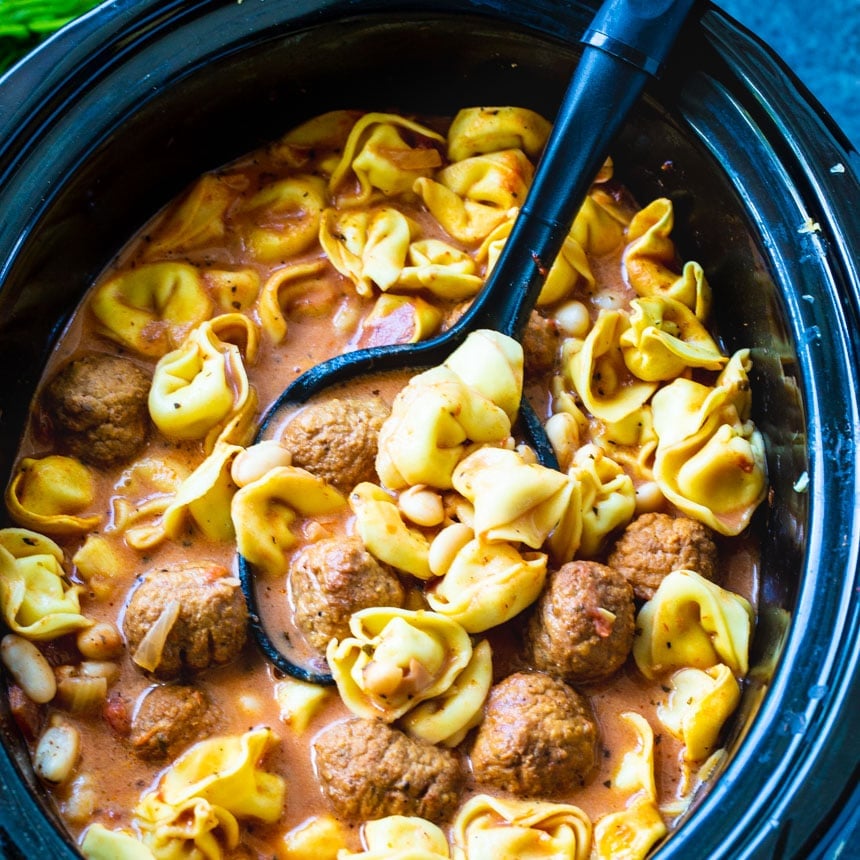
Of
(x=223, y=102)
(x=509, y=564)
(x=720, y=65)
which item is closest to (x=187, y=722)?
(x=509, y=564)

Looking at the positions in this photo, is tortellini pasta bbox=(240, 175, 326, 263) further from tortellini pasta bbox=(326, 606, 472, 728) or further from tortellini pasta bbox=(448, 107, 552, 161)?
tortellini pasta bbox=(326, 606, 472, 728)

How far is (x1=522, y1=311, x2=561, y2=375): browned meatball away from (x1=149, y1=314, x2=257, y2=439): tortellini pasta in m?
0.84

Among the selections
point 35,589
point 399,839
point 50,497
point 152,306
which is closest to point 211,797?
point 399,839

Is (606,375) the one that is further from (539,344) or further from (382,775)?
(382,775)

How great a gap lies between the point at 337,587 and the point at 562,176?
1343mm

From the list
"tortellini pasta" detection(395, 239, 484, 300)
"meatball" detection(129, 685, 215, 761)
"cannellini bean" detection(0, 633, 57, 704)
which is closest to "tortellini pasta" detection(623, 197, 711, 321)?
"tortellini pasta" detection(395, 239, 484, 300)

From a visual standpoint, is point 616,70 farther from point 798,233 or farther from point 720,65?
point 798,233

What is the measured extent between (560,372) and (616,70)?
A: 91 cm

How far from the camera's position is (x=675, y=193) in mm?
3484

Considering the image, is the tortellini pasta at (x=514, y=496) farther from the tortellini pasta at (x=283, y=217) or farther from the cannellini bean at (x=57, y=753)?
the cannellini bean at (x=57, y=753)

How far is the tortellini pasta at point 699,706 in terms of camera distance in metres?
2.89

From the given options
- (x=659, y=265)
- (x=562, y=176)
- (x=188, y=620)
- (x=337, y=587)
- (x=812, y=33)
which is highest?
(x=812, y=33)

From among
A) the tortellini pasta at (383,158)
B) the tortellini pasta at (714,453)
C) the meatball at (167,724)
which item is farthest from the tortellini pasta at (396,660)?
the tortellini pasta at (383,158)

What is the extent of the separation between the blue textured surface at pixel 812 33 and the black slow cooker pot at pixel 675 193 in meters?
1.10
